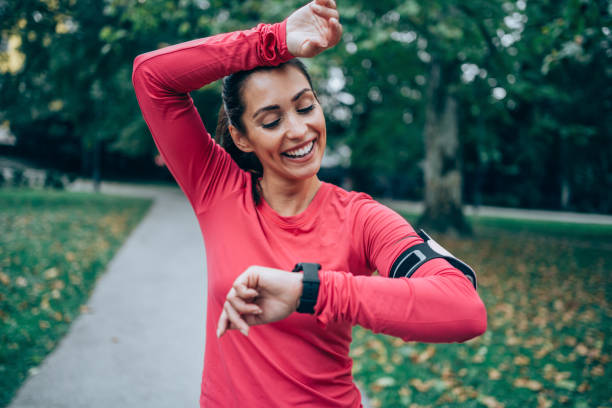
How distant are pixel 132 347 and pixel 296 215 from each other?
3610 millimetres

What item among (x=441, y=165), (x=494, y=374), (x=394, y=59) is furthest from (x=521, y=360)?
(x=394, y=59)

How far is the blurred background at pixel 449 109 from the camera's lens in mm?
4176

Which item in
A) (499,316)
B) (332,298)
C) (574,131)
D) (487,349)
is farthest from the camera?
(574,131)

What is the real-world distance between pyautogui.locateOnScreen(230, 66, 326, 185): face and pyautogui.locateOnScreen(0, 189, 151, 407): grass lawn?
3.11 metres

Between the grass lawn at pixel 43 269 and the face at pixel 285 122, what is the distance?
3.11 m

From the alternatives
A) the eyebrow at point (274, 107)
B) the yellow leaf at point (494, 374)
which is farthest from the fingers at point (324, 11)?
the yellow leaf at point (494, 374)

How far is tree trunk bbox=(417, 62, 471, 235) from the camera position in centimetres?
1188

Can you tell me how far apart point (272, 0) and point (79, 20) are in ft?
10.5

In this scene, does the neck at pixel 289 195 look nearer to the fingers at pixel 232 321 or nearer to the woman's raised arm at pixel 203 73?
the woman's raised arm at pixel 203 73

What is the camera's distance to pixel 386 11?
8.45 m

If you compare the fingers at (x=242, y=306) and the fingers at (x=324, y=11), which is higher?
the fingers at (x=324, y=11)

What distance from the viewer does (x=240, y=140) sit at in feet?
5.36

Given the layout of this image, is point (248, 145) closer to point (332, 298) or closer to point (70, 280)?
point (332, 298)

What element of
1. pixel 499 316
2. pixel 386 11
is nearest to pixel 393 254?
pixel 499 316
